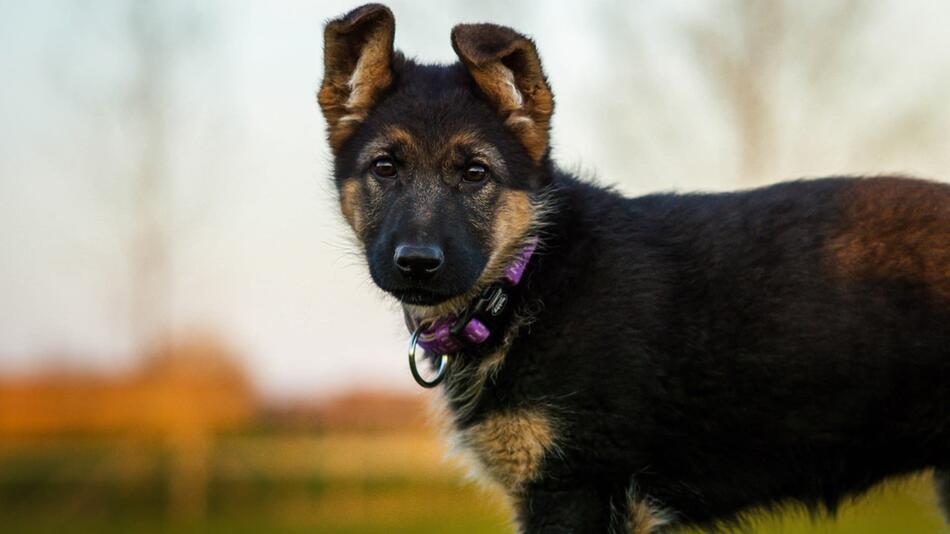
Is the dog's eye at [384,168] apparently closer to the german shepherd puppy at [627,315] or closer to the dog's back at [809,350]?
the german shepherd puppy at [627,315]

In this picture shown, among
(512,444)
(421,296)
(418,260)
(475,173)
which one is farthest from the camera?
(475,173)

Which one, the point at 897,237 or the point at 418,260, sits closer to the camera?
the point at 418,260

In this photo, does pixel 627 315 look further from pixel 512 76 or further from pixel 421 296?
pixel 512 76

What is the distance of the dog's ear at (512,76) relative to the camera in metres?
5.38

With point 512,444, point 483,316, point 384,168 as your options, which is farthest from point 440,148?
point 512,444

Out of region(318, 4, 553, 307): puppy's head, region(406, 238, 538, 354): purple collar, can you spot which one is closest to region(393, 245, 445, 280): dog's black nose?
region(318, 4, 553, 307): puppy's head

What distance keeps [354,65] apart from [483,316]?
1.47 meters

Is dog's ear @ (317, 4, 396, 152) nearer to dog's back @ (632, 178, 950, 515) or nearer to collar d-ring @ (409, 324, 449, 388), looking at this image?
collar d-ring @ (409, 324, 449, 388)

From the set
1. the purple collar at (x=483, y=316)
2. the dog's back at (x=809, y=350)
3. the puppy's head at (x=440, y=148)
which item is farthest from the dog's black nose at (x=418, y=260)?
the dog's back at (x=809, y=350)

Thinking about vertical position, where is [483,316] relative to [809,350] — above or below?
below

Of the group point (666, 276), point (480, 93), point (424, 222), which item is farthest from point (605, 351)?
point (480, 93)

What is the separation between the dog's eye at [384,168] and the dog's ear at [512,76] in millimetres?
595

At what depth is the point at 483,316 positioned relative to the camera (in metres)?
5.52

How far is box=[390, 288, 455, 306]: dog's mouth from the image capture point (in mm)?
5199
